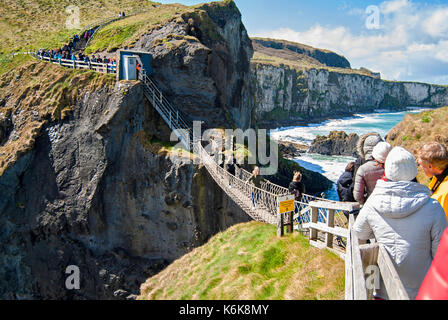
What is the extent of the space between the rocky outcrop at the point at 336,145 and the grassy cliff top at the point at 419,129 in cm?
4696

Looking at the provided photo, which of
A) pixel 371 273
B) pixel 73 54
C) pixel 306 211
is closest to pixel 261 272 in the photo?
pixel 306 211

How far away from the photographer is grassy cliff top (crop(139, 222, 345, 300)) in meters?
5.86

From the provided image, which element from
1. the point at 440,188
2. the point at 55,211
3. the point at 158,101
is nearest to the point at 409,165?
the point at 440,188

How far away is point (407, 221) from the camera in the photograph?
3.14 m

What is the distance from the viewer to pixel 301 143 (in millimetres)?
72250

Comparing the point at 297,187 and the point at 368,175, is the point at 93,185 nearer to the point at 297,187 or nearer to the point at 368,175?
the point at 297,187

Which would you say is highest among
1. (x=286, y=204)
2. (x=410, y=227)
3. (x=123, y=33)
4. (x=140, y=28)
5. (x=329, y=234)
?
(x=140, y=28)

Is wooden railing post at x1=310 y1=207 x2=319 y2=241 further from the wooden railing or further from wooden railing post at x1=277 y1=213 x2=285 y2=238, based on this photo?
the wooden railing

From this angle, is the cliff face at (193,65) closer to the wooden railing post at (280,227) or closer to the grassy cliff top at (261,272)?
the grassy cliff top at (261,272)

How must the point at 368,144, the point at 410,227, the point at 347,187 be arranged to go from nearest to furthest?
1. the point at 410,227
2. the point at 368,144
3. the point at 347,187

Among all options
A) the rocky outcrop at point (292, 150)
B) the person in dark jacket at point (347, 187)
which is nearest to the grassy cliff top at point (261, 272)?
the person in dark jacket at point (347, 187)

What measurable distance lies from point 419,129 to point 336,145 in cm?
4872

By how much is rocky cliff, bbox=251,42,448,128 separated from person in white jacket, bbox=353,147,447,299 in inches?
3476
